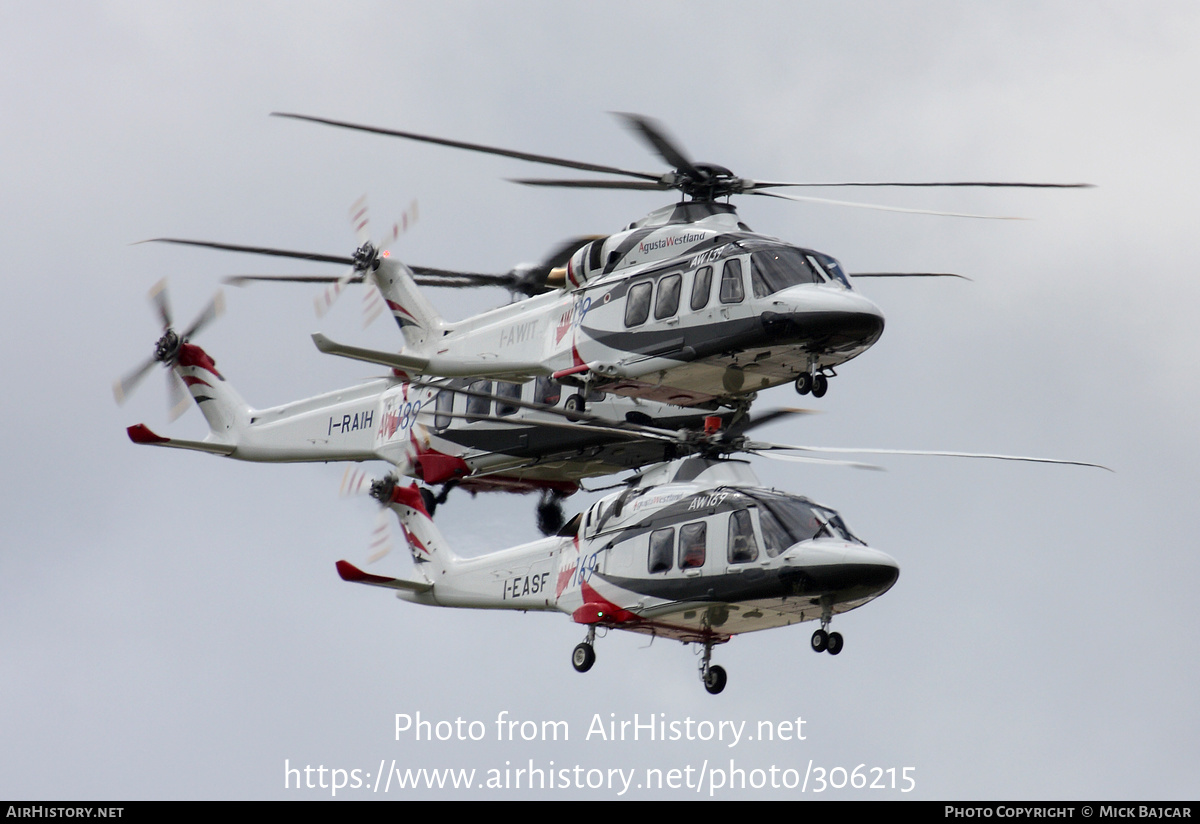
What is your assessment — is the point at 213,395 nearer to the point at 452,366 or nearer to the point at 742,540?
the point at 452,366

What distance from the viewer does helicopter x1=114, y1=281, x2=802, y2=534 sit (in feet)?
120

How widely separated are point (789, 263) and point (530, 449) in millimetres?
8352

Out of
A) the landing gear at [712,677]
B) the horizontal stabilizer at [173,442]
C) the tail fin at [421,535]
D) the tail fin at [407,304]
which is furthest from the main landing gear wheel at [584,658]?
the horizontal stabilizer at [173,442]

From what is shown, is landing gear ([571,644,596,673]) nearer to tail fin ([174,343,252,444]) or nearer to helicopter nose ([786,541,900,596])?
helicopter nose ([786,541,900,596])

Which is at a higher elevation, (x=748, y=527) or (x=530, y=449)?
(x=530, y=449)

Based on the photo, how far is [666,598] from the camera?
31531mm

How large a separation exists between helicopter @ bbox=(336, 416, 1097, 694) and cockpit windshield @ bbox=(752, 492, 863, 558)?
0.9 inches

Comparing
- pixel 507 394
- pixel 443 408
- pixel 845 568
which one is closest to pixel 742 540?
pixel 845 568

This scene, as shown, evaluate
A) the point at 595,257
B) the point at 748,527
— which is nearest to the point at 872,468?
the point at 748,527

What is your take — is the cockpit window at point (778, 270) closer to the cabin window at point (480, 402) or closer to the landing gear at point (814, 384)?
the landing gear at point (814, 384)

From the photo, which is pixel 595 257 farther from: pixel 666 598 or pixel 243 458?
pixel 243 458

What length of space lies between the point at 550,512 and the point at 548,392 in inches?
122

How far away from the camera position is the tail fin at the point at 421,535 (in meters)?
37.2

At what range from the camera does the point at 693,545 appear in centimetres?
3134
